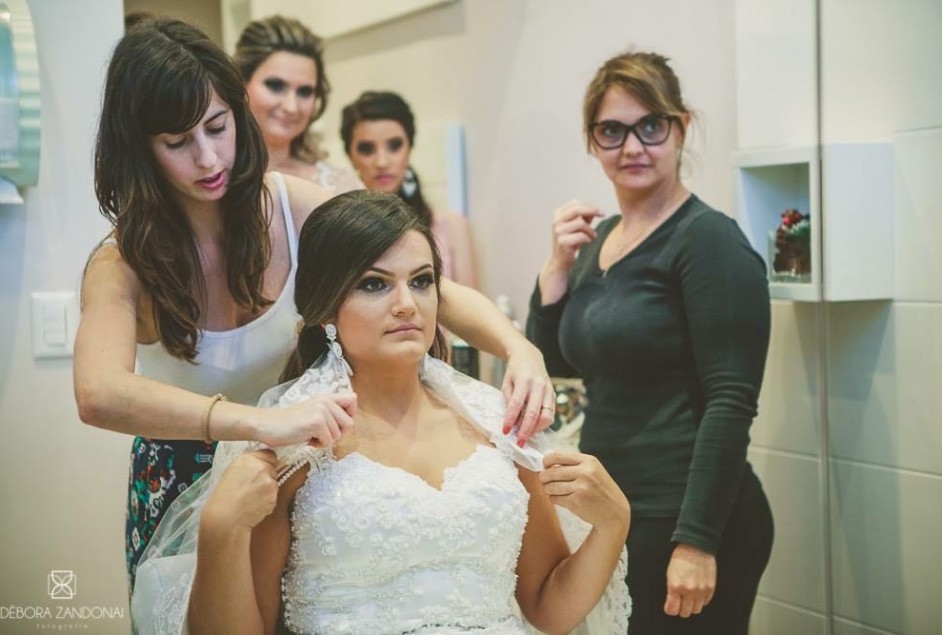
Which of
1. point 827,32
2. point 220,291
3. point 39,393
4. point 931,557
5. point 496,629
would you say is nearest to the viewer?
point 496,629

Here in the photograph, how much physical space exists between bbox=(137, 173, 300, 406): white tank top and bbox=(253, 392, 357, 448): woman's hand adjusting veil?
0.90 ft

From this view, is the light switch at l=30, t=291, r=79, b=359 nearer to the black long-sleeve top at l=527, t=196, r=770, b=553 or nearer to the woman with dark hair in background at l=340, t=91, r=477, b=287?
the black long-sleeve top at l=527, t=196, r=770, b=553

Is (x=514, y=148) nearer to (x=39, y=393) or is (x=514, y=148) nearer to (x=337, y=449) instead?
(x=39, y=393)

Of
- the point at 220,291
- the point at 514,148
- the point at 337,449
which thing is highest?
the point at 514,148

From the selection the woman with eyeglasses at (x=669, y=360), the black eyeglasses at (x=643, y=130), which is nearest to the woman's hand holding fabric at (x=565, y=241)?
the woman with eyeglasses at (x=669, y=360)

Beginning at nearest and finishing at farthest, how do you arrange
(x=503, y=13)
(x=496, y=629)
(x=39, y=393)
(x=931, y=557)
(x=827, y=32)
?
(x=496, y=629)
(x=931, y=557)
(x=827, y=32)
(x=39, y=393)
(x=503, y=13)

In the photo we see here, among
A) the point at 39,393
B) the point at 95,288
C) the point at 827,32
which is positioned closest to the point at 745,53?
the point at 827,32

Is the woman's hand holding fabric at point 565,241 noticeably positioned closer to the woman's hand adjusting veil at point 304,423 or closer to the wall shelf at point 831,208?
the wall shelf at point 831,208

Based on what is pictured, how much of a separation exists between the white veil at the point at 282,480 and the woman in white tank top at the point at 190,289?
1.6 inches

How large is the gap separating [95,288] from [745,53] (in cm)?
114

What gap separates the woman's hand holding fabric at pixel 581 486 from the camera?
52.5 inches

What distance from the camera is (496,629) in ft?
4.35

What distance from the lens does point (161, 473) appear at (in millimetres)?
1527

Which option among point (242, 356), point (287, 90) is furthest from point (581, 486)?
point (287, 90)
